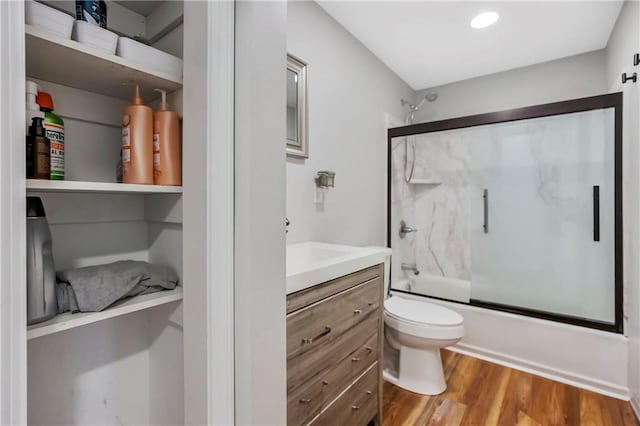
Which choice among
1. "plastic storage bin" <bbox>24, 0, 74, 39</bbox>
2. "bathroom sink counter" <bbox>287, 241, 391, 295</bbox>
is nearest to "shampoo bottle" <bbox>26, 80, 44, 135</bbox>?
"plastic storage bin" <bbox>24, 0, 74, 39</bbox>

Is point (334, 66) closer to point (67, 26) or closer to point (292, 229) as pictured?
point (292, 229)

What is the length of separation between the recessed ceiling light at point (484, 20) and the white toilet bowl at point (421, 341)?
75.9 inches

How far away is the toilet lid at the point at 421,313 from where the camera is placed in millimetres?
1864

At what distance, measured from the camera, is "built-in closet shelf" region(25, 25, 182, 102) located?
0.72 metres

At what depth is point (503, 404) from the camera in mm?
1787

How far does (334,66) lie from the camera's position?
203 centimetres

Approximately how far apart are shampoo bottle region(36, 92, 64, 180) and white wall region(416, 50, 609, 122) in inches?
121

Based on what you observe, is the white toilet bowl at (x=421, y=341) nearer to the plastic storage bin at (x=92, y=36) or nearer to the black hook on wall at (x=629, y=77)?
the black hook on wall at (x=629, y=77)

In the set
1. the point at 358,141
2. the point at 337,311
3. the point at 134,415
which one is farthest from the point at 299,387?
the point at 358,141

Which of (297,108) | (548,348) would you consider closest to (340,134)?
(297,108)

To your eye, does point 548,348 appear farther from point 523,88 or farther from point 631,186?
point 523,88

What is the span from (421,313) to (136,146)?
1807 mm

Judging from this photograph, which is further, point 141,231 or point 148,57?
point 141,231

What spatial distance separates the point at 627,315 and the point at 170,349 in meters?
2.53
